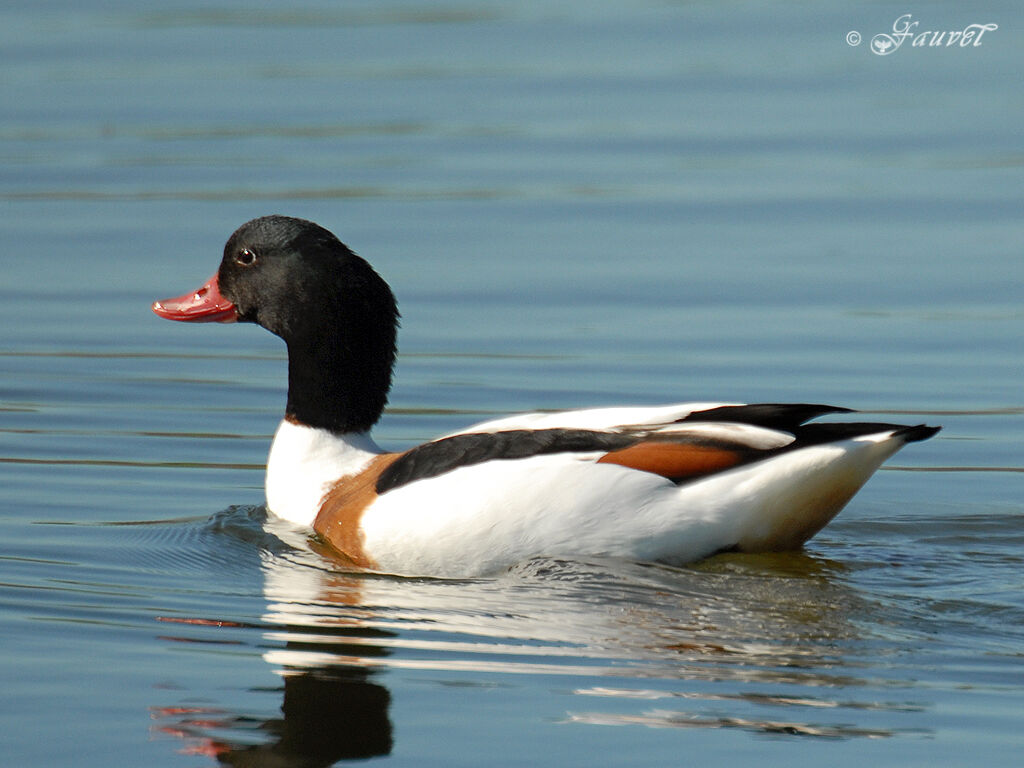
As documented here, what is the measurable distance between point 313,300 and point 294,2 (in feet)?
39.9

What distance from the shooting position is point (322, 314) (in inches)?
313

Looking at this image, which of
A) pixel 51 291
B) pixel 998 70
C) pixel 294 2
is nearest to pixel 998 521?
pixel 51 291

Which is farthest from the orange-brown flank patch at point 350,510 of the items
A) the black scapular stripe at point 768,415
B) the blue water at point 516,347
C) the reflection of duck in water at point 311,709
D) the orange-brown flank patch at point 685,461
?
the black scapular stripe at point 768,415

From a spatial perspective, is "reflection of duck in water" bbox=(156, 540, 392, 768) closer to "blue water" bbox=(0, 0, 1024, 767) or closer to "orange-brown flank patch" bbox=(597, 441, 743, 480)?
"blue water" bbox=(0, 0, 1024, 767)

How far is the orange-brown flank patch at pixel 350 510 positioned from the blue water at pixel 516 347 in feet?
0.51

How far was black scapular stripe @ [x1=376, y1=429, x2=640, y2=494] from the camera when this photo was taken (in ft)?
23.2

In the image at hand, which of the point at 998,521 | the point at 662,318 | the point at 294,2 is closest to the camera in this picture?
the point at 998,521

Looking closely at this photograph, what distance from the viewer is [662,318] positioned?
10820 mm

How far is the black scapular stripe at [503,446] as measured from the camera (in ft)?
23.2

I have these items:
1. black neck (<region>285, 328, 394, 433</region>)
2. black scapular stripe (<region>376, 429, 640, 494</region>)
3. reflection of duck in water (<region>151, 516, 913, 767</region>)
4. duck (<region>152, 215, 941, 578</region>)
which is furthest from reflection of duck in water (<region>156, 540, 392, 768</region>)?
black neck (<region>285, 328, 394, 433</region>)

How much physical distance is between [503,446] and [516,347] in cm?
338

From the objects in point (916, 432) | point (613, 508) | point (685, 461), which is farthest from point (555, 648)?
point (916, 432)

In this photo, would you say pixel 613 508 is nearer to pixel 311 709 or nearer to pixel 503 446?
pixel 503 446

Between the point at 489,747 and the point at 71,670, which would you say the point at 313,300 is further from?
the point at 489,747
